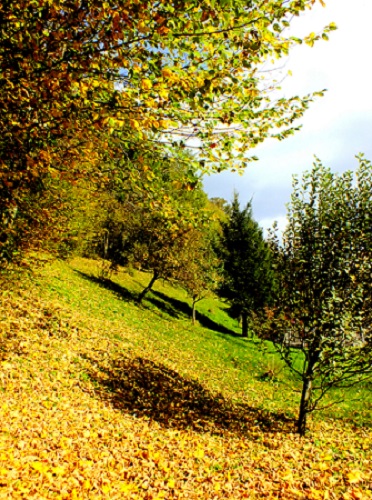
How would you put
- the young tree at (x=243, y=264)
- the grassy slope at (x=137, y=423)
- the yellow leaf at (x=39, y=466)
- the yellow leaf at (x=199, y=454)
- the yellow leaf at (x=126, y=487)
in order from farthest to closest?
the young tree at (x=243, y=264) → the yellow leaf at (x=199, y=454) → the grassy slope at (x=137, y=423) → the yellow leaf at (x=126, y=487) → the yellow leaf at (x=39, y=466)

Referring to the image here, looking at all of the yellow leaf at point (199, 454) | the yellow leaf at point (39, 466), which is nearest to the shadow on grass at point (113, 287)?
the yellow leaf at point (199, 454)

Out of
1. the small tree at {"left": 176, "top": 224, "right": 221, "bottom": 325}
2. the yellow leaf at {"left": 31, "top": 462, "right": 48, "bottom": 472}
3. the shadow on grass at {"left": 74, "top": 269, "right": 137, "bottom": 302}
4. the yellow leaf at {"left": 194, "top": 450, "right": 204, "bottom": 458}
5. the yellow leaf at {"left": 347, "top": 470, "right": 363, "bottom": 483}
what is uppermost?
the small tree at {"left": 176, "top": 224, "right": 221, "bottom": 325}

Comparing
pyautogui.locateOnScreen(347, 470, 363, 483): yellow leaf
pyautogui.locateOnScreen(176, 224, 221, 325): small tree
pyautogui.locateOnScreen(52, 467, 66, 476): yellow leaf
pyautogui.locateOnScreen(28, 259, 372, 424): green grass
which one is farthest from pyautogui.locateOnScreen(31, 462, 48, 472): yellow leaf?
pyautogui.locateOnScreen(176, 224, 221, 325): small tree

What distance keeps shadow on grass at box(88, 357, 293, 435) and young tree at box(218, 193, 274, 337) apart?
58.0ft

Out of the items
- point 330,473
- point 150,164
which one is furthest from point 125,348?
point 150,164

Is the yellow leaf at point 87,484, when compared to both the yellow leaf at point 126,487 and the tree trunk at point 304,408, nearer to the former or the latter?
the yellow leaf at point 126,487

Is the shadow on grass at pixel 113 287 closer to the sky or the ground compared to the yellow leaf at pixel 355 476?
closer to the ground

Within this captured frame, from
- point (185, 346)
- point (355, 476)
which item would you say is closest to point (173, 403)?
point (355, 476)

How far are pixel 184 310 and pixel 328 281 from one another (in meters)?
21.5

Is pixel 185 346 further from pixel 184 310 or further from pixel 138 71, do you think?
pixel 138 71

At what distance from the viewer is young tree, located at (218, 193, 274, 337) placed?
30.0 metres

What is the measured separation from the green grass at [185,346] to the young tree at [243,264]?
6.03m

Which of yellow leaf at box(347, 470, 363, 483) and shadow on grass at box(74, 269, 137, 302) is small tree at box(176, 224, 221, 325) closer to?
shadow on grass at box(74, 269, 137, 302)

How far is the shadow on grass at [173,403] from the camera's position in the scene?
862 cm
